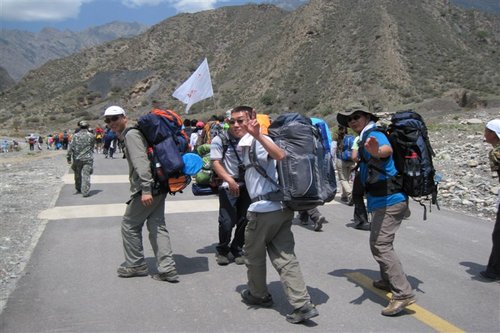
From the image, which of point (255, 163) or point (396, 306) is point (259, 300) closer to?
point (396, 306)

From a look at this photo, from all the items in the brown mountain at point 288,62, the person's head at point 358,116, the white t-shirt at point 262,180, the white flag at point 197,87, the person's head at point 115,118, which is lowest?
the white t-shirt at point 262,180

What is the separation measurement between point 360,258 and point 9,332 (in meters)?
4.07

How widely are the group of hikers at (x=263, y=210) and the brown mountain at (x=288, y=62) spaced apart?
35.0 m

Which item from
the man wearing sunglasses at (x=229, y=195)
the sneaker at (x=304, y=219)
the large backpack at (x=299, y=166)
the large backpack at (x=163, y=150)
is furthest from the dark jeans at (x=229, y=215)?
the sneaker at (x=304, y=219)

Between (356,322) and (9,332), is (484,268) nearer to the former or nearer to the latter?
(356,322)

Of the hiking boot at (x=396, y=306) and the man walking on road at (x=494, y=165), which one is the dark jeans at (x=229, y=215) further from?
the man walking on road at (x=494, y=165)

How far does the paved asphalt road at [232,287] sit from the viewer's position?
14.3 feet

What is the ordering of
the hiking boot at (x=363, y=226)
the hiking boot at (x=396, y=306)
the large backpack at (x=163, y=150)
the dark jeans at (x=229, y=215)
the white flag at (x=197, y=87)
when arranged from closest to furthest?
the hiking boot at (x=396, y=306), the large backpack at (x=163, y=150), the dark jeans at (x=229, y=215), the hiking boot at (x=363, y=226), the white flag at (x=197, y=87)

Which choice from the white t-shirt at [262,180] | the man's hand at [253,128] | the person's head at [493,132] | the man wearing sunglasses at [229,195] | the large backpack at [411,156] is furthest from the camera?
the man wearing sunglasses at [229,195]

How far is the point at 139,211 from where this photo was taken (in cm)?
538

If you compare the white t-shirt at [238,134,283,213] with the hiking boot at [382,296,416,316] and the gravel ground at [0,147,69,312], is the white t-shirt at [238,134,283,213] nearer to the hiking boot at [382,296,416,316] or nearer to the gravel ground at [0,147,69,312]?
the hiking boot at [382,296,416,316]

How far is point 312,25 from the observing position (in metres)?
63.1

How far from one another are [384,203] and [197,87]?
37.2 ft

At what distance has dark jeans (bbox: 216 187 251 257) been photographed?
6.05 metres
